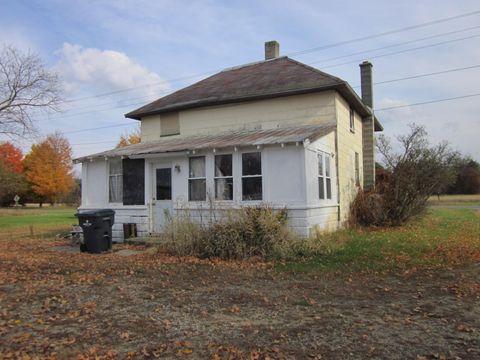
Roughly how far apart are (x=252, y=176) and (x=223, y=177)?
0.99 meters

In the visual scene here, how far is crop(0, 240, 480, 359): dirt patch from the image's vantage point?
4492mm

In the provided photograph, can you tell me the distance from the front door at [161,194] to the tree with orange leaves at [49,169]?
51.2m

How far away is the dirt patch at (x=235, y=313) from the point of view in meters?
4.49

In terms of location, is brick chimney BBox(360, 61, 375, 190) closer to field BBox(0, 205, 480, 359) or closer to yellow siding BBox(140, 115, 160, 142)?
field BBox(0, 205, 480, 359)

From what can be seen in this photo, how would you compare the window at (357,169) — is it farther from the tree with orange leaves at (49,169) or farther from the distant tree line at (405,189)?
the tree with orange leaves at (49,169)

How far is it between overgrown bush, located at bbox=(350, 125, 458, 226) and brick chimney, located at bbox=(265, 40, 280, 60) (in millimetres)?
7405

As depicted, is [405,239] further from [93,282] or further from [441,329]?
[93,282]

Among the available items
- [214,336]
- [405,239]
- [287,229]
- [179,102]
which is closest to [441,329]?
[214,336]

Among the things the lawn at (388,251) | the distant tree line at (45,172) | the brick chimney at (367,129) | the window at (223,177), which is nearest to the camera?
the lawn at (388,251)

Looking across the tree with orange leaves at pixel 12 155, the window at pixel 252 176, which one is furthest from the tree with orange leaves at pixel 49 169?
the window at pixel 252 176

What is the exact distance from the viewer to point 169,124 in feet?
56.3

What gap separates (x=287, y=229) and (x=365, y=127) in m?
11.6

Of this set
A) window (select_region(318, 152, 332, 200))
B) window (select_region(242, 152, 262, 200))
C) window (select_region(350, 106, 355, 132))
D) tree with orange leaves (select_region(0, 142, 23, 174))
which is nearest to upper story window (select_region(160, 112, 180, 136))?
window (select_region(242, 152, 262, 200))

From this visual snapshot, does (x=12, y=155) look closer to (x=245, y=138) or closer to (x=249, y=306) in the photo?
(x=245, y=138)
